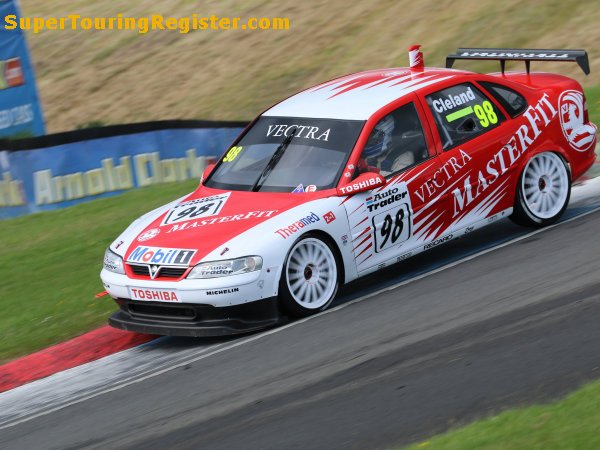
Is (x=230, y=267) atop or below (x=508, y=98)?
below

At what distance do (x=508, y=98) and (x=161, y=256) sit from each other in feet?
11.4

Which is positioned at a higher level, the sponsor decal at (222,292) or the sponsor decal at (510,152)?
the sponsor decal at (510,152)

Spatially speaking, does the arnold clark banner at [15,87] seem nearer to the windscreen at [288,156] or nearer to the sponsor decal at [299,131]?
the windscreen at [288,156]

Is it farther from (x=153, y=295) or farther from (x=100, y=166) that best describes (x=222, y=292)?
(x=100, y=166)

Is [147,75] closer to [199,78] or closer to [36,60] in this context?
[199,78]

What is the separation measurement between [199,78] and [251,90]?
1.99 m

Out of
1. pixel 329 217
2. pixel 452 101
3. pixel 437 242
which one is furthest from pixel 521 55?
pixel 329 217

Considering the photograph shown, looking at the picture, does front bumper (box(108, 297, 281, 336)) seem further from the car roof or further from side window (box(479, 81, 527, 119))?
side window (box(479, 81, 527, 119))

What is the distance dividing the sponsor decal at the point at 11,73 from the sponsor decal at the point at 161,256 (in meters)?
10.3

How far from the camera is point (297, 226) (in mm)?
8148

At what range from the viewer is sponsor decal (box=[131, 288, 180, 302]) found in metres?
8.00

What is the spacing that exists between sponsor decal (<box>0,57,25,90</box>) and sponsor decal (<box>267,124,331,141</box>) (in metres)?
9.52

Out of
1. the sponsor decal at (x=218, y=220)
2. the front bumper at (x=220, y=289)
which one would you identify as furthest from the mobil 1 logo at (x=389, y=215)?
the front bumper at (x=220, y=289)

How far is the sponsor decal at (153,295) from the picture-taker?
8000 mm
